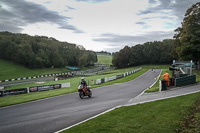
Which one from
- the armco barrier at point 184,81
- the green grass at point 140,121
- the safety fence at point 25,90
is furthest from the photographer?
the safety fence at point 25,90

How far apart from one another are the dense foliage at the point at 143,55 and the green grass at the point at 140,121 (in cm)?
9293

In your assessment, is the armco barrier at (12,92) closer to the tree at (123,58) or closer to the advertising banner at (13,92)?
the advertising banner at (13,92)

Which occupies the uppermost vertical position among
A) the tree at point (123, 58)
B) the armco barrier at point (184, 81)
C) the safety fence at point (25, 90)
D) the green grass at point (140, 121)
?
the tree at point (123, 58)

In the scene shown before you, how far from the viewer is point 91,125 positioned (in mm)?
7523

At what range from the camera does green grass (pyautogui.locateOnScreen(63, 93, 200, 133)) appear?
265 inches

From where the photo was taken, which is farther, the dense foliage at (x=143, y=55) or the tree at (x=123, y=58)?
the tree at (x=123, y=58)

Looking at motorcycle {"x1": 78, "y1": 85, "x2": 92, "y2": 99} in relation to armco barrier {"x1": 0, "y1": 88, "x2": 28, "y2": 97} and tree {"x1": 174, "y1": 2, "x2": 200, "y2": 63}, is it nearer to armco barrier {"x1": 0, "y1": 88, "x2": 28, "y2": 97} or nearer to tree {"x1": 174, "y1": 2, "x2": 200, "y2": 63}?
armco barrier {"x1": 0, "y1": 88, "x2": 28, "y2": 97}

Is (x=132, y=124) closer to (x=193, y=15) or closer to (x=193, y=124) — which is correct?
(x=193, y=124)

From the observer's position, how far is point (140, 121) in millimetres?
7570

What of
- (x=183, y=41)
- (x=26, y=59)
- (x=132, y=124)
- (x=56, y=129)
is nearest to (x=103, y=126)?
(x=132, y=124)

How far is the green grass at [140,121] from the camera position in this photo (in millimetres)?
6734

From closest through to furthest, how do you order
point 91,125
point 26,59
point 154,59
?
1. point 91,125
2. point 26,59
3. point 154,59

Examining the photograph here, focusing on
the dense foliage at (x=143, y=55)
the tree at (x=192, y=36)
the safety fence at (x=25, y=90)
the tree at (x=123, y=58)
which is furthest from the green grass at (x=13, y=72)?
the tree at (x=192, y=36)

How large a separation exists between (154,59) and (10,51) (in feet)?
266
